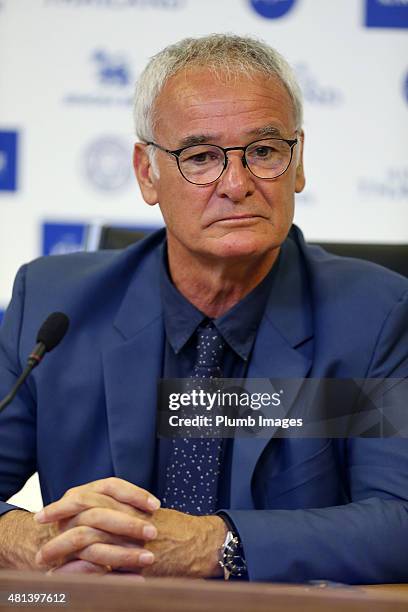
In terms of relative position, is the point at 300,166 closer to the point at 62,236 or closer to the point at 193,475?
the point at 193,475

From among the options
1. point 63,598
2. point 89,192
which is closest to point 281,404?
point 63,598

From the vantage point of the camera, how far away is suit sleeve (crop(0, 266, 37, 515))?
4.59 ft

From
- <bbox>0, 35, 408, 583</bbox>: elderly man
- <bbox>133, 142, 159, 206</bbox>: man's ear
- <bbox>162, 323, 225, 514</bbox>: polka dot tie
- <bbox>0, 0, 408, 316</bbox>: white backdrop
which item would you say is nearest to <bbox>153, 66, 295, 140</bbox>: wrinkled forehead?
<bbox>0, 35, 408, 583</bbox>: elderly man

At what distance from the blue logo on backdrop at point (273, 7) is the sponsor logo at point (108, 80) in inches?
21.3

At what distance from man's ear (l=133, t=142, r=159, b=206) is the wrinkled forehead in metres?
0.13

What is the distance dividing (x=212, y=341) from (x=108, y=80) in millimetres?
2186

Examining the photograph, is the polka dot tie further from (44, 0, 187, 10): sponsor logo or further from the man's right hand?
(44, 0, 187, 10): sponsor logo

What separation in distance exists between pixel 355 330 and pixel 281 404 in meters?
0.18

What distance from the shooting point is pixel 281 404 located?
1282 millimetres

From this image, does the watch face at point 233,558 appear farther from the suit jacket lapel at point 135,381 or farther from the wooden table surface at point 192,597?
the wooden table surface at point 192,597

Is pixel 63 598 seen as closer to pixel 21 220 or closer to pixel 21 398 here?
pixel 21 398

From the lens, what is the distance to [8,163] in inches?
132

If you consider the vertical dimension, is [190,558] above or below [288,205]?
below

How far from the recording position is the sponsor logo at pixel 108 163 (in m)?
3.36
